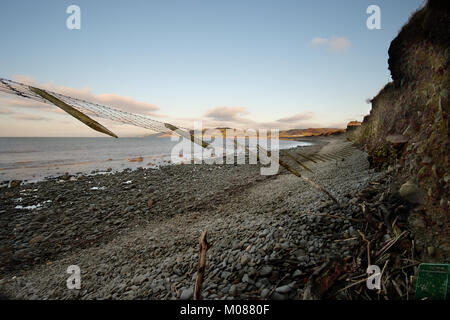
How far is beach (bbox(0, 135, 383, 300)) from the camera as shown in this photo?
3.25 m

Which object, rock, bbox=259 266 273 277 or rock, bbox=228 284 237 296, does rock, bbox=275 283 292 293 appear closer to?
rock, bbox=259 266 273 277

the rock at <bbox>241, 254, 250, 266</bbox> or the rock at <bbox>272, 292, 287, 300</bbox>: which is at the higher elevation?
the rock at <bbox>241, 254, 250, 266</bbox>

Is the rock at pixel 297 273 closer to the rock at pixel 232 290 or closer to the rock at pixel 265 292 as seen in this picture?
the rock at pixel 265 292

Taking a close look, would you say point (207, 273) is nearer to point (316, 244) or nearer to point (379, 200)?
point (316, 244)

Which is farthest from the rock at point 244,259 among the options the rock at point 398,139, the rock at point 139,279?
the rock at point 398,139

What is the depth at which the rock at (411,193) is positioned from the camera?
338 centimetres

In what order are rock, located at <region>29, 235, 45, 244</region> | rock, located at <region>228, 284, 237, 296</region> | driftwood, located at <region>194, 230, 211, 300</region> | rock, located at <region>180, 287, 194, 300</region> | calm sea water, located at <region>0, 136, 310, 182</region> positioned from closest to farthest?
driftwood, located at <region>194, 230, 211, 300</region>
rock, located at <region>228, 284, 237, 296</region>
rock, located at <region>180, 287, 194, 300</region>
rock, located at <region>29, 235, 45, 244</region>
calm sea water, located at <region>0, 136, 310, 182</region>

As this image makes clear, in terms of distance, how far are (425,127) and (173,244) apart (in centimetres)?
614

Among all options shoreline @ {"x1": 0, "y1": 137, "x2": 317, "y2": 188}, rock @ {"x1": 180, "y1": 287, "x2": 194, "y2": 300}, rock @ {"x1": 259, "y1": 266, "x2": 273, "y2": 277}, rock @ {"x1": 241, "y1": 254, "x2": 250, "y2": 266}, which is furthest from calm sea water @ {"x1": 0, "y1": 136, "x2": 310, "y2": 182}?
rock @ {"x1": 259, "y1": 266, "x2": 273, "y2": 277}

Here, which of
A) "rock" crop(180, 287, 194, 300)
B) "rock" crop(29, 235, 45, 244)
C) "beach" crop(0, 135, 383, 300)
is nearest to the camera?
"rock" crop(180, 287, 194, 300)

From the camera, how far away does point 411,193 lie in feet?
11.6

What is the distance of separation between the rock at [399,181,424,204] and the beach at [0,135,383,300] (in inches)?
32.3

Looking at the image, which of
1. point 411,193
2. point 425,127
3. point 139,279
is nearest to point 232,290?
point 139,279
